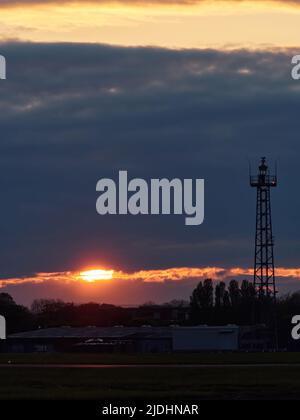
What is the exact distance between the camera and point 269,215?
17388cm

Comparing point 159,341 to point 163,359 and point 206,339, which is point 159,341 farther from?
point 163,359

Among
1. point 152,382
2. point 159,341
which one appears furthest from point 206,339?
point 152,382

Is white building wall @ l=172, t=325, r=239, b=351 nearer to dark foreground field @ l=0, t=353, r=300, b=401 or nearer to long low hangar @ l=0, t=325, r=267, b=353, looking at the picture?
long low hangar @ l=0, t=325, r=267, b=353

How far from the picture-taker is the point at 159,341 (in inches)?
7451

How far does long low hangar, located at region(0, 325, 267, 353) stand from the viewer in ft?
591

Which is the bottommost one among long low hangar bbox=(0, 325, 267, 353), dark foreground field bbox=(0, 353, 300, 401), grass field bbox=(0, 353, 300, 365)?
dark foreground field bbox=(0, 353, 300, 401)

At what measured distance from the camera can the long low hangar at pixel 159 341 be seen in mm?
180125

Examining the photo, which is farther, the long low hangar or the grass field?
the long low hangar

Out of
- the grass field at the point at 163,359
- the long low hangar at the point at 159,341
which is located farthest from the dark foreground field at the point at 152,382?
the long low hangar at the point at 159,341

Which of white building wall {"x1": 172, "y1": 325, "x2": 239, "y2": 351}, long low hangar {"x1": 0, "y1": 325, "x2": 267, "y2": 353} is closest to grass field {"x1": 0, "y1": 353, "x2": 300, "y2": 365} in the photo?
long low hangar {"x1": 0, "y1": 325, "x2": 267, "y2": 353}

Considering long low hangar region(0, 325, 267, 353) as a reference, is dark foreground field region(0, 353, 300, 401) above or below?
below

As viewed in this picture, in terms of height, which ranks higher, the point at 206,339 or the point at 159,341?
the point at 206,339

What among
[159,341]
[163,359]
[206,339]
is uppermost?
[206,339]

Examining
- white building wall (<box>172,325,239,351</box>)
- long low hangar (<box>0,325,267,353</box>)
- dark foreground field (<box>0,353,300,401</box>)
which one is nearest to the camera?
dark foreground field (<box>0,353,300,401</box>)
